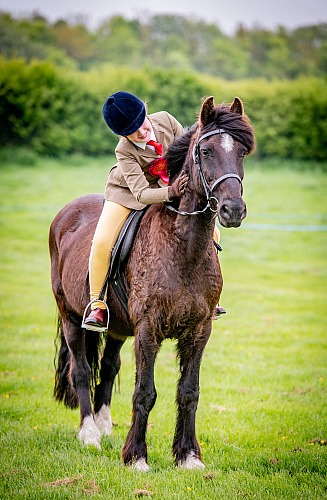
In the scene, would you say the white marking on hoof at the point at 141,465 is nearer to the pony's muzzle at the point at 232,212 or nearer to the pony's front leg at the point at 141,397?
the pony's front leg at the point at 141,397

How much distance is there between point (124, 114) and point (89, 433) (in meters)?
3.05

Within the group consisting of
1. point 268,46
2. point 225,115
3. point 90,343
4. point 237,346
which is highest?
point 268,46

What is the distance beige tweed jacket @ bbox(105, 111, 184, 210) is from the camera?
13.5 feet

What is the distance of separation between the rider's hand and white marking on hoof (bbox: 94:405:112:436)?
267 centimetres

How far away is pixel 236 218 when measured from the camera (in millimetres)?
3451

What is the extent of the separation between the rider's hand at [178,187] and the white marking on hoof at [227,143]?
0.43 meters

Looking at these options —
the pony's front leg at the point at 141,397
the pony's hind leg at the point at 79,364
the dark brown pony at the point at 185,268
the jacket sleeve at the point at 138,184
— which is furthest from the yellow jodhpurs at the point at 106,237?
the pony's hind leg at the point at 79,364

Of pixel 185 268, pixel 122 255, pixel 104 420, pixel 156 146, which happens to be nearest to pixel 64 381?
pixel 104 420

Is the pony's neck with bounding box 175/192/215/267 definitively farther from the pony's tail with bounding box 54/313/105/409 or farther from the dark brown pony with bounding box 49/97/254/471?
the pony's tail with bounding box 54/313/105/409

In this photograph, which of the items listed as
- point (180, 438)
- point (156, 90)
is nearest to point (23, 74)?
point (156, 90)

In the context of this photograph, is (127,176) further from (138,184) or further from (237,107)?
(237,107)

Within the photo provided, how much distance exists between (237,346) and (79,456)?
4.84 meters

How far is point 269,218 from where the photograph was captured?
21297 millimetres

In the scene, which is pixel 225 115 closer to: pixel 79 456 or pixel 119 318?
pixel 119 318
